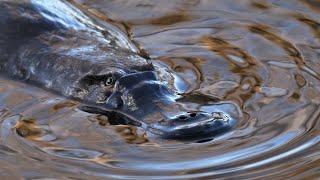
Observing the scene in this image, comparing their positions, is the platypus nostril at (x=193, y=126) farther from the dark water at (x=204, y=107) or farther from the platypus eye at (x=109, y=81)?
the platypus eye at (x=109, y=81)

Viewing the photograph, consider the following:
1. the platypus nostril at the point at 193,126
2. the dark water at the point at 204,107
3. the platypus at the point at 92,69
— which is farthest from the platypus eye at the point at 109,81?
the platypus nostril at the point at 193,126

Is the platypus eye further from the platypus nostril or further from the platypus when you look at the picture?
the platypus nostril

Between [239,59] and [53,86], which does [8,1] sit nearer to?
[53,86]

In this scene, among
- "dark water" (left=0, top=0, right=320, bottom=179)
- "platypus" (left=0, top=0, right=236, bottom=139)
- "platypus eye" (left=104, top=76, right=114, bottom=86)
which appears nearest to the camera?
"dark water" (left=0, top=0, right=320, bottom=179)

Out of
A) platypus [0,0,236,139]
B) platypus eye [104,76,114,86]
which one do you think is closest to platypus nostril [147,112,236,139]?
platypus [0,0,236,139]

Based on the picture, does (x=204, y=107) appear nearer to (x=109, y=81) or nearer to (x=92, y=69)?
(x=109, y=81)

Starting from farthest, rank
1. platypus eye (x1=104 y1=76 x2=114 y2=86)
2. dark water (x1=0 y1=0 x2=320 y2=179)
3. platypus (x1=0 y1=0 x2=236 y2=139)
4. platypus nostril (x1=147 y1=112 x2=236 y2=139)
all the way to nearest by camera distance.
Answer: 1. platypus eye (x1=104 y1=76 x2=114 y2=86)
2. platypus (x1=0 y1=0 x2=236 y2=139)
3. platypus nostril (x1=147 y1=112 x2=236 y2=139)
4. dark water (x1=0 y1=0 x2=320 y2=179)
